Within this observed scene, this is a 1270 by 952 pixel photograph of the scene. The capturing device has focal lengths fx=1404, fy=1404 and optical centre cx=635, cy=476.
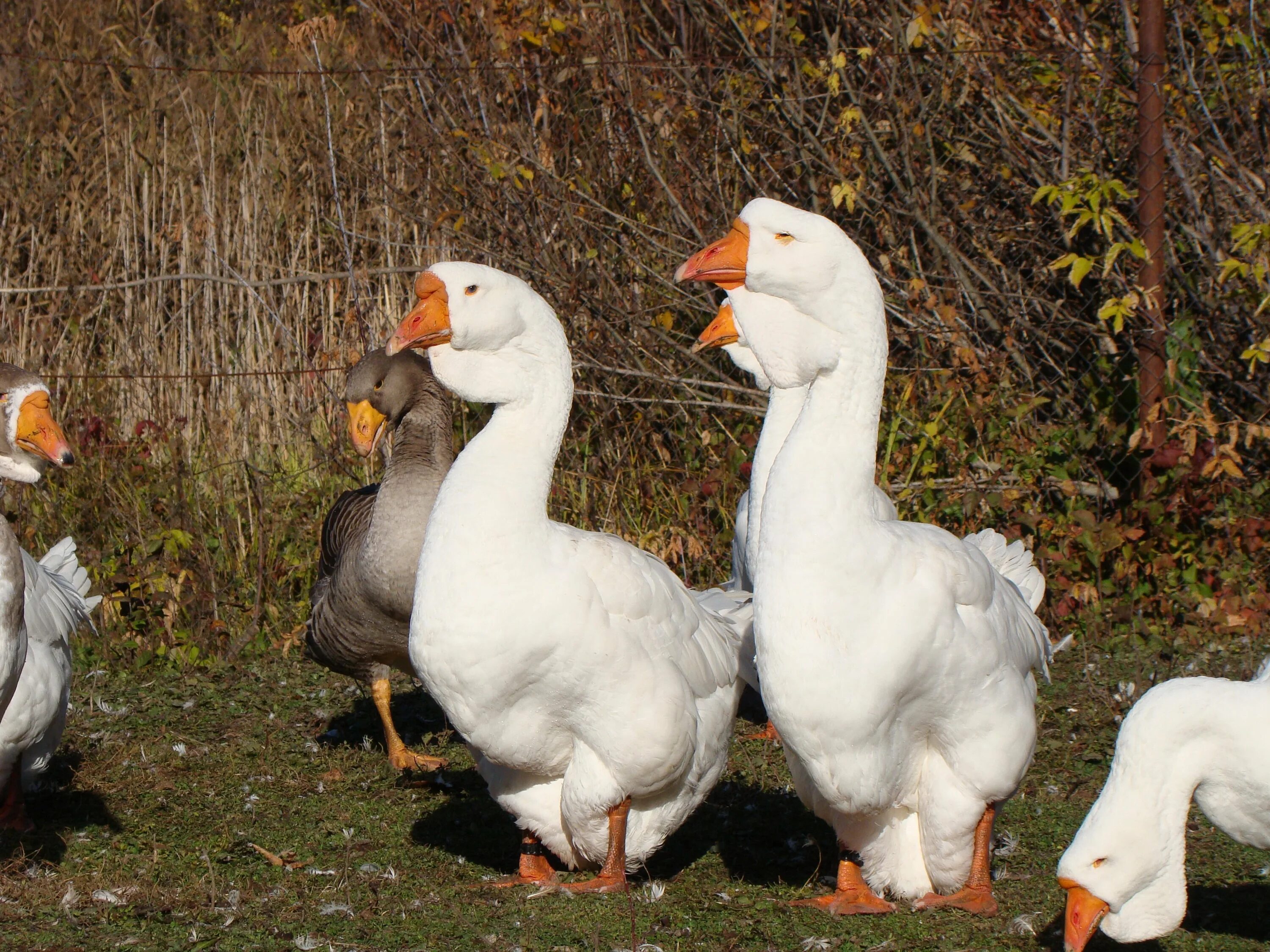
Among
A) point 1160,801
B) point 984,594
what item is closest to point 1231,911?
point 1160,801

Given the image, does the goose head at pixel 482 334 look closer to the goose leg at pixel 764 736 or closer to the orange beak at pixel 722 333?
the orange beak at pixel 722 333

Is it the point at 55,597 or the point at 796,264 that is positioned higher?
the point at 796,264

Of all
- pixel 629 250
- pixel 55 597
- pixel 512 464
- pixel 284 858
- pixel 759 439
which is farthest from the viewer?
pixel 629 250

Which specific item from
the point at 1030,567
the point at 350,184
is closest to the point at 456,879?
the point at 1030,567

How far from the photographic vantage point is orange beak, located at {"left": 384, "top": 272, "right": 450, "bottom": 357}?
169 inches

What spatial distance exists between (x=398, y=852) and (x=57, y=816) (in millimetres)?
1436

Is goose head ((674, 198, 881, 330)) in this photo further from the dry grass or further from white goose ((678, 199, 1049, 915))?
the dry grass

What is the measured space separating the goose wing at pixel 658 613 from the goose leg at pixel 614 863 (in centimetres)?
47

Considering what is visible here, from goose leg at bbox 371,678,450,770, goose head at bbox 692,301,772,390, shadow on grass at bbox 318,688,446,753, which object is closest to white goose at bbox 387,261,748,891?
goose leg at bbox 371,678,450,770

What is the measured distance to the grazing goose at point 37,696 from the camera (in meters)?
5.04

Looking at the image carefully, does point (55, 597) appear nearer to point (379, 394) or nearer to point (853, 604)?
point (379, 394)

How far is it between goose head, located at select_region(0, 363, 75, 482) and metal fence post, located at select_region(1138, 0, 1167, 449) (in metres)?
5.26

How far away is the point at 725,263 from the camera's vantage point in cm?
402

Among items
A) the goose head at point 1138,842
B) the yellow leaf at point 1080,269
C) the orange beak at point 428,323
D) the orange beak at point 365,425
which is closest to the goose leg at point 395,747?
the orange beak at point 365,425
